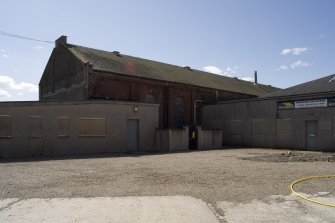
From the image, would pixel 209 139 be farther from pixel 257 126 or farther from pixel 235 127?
pixel 257 126

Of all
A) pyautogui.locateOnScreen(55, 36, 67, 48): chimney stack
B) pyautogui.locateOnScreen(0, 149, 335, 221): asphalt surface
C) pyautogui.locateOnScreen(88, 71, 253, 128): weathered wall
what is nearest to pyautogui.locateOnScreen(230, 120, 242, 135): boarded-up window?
pyautogui.locateOnScreen(88, 71, 253, 128): weathered wall

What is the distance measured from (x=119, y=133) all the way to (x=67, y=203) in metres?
16.2

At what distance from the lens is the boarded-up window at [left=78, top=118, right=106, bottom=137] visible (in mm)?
22109

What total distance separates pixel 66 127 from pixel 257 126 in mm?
15671

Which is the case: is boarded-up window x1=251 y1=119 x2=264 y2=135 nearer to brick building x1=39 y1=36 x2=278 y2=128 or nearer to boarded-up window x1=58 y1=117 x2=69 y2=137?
brick building x1=39 y1=36 x2=278 y2=128

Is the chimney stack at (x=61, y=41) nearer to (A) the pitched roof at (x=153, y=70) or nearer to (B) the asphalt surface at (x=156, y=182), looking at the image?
(A) the pitched roof at (x=153, y=70)

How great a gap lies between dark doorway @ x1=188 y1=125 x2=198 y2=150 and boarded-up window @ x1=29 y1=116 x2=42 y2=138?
1139cm

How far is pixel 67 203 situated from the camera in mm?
7648

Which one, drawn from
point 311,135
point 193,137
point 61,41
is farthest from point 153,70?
point 311,135

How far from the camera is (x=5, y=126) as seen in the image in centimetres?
1977

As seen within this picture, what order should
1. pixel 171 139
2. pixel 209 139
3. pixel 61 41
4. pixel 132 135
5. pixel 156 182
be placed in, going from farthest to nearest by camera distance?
pixel 61 41, pixel 209 139, pixel 171 139, pixel 132 135, pixel 156 182

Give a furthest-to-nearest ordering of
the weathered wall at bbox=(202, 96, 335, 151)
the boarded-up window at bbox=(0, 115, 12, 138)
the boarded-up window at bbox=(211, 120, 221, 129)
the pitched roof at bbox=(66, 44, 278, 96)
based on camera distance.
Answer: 1. the boarded-up window at bbox=(211, 120, 221, 129)
2. the pitched roof at bbox=(66, 44, 278, 96)
3. the weathered wall at bbox=(202, 96, 335, 151)
4. the boarded-up window at bbox=(0, 115, 12, 138)

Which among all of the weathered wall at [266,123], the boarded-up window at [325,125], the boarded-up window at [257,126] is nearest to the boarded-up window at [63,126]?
the weathered wall at [266,123]

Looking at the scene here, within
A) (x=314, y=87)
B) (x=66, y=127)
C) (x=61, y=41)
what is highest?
(x=61, y=41)
